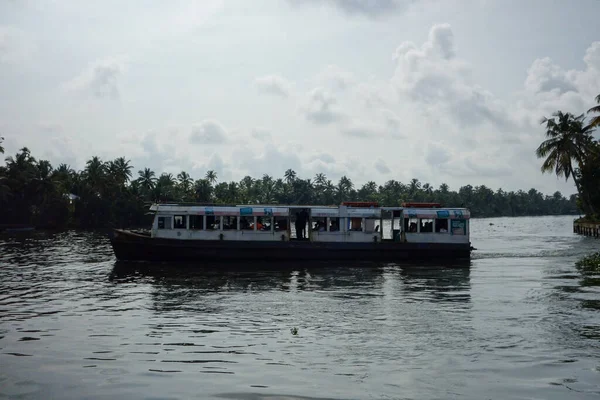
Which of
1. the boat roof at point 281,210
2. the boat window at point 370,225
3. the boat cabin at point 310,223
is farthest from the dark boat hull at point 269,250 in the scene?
the boat roof at point 281,210

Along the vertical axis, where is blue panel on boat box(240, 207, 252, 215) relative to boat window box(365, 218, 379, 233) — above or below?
above

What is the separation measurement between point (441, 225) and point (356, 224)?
17.8 ft

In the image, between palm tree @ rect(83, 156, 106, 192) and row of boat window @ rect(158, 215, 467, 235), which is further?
palm tree @ rect(83, 156, 106, 192)

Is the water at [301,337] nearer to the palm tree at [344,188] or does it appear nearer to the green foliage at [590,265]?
the green foliage at [590,265]

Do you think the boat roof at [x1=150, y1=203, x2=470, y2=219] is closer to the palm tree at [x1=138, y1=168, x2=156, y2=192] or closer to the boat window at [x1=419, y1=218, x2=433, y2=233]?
the boat window at [x1=419, y1=218, x2=433, y2=233]

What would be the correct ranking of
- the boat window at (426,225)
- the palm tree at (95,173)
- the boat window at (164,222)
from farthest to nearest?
1. the palm tree at (95,173)
2. the boat window at (426,225)
3. the boat window at (164,222)

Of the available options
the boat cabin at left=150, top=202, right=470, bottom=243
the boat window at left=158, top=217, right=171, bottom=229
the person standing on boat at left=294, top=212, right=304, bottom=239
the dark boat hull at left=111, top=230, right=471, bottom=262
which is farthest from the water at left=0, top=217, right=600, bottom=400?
the person standing on boat at left=294, top=212, right=304, bottom=239

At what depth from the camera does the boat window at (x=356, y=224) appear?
3506 cm

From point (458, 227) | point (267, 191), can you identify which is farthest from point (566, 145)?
point (267, 191)

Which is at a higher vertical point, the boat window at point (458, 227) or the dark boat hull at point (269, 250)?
the boat window at point (458, 227)

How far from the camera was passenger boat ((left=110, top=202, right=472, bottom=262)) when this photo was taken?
33.8 m

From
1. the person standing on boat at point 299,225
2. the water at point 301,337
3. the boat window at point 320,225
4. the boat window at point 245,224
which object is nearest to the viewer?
the water at point 301,337

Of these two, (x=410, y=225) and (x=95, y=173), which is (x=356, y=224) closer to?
(x=410, y=225)

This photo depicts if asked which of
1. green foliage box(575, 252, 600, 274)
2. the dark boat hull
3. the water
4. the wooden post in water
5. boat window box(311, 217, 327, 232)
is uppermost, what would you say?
boat window box(311, 217, 327, 232)
